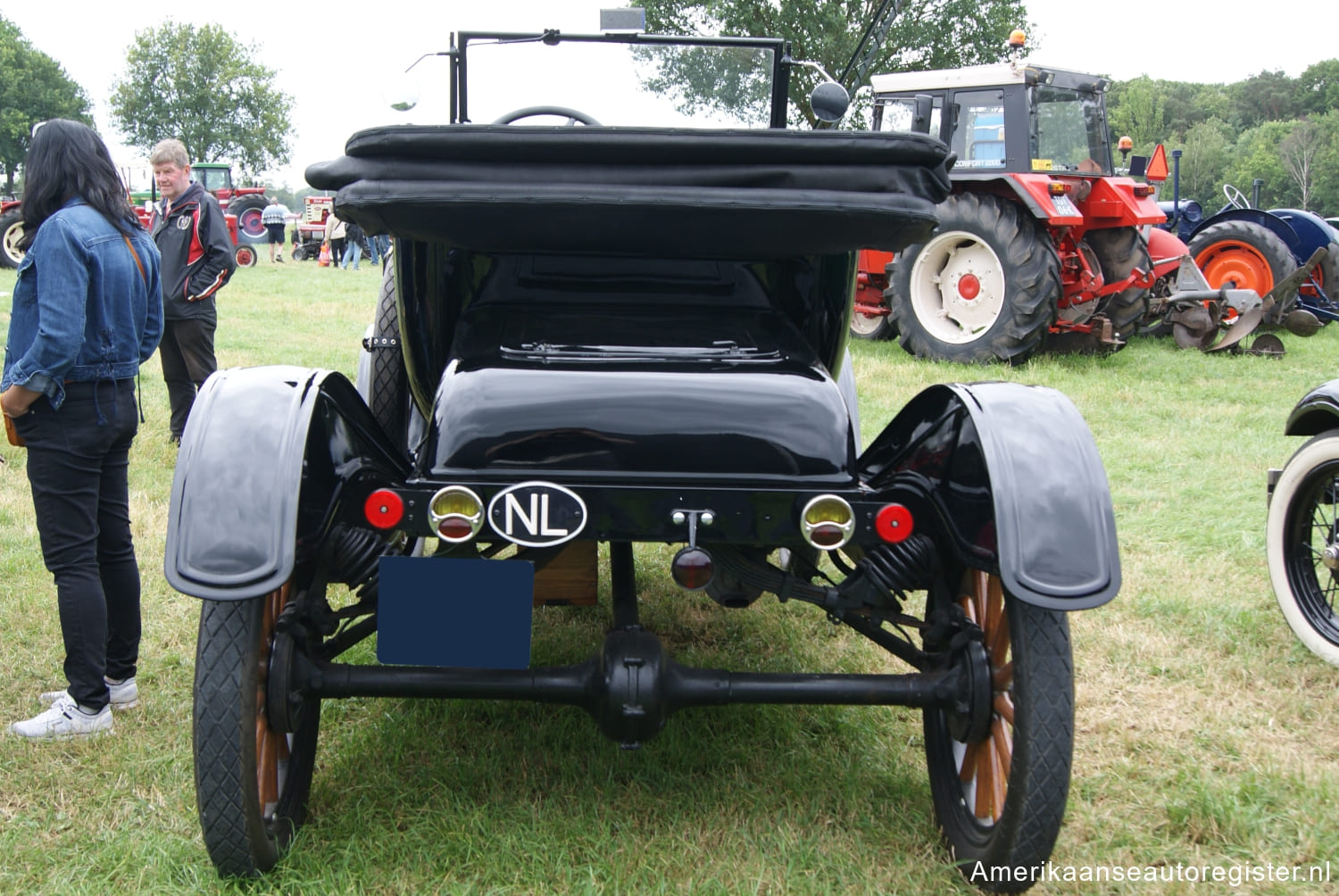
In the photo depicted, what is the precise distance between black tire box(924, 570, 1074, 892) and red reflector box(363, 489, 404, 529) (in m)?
1.29

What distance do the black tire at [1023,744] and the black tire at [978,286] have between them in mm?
7039

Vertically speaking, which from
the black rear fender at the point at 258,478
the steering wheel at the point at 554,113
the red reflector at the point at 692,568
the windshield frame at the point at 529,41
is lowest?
the red reflector at the point at 692,568

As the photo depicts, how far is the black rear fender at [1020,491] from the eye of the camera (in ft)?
7.11

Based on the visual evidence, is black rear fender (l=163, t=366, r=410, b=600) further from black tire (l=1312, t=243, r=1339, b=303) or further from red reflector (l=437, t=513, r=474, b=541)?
black tire (l=1312, t=243, r=1339, b=303)

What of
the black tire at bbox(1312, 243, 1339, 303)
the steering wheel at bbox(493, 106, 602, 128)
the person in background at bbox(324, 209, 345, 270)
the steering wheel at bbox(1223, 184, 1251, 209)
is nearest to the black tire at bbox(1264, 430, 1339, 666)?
the steering wheel at bbox(493, 106, 602, 128)

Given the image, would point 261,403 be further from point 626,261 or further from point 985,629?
point 985,629

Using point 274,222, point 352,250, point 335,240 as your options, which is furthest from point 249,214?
point 352,250

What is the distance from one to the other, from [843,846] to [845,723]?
70 centimetres

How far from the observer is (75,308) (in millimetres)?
2980

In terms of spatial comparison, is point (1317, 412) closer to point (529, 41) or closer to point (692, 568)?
point (692, 568)

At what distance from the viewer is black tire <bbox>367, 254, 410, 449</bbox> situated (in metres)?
4.18

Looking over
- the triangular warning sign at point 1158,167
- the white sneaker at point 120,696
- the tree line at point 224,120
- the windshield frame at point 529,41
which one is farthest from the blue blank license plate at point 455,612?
the tree line at point 224,120

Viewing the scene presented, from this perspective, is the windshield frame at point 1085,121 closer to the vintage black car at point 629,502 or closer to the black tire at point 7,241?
the vintage black car at point 629,502

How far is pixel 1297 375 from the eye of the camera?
9.69 metres
